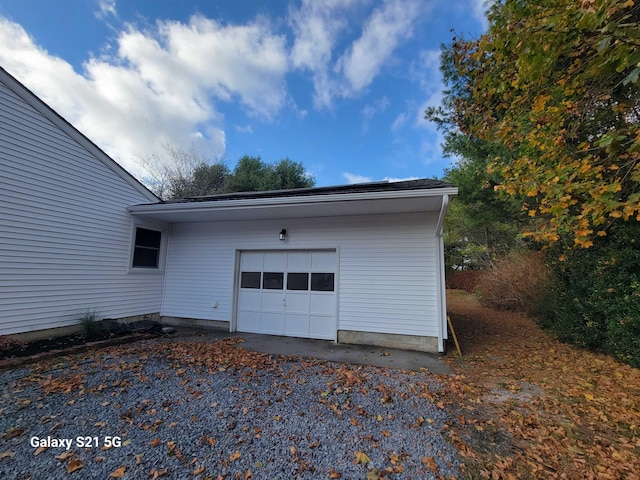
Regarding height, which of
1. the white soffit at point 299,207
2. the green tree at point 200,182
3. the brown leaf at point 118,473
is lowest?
the brown leaf at point 118,473

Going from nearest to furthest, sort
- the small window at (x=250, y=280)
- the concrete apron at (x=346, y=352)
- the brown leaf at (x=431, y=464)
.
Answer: the brown leaf at (x=431, y=464), the concrete apron at (x=346, y=352), the small window at (x=250, y=280)

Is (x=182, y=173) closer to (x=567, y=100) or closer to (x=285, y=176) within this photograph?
(x=285, y=176)

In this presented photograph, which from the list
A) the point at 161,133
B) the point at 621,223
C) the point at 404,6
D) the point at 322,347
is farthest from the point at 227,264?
the point at 161,133

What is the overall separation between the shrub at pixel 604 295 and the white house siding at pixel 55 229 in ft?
35.2

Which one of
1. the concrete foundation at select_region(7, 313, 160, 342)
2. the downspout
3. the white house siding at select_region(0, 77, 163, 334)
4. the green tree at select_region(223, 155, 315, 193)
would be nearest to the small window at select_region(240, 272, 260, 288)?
the white house siding at select_region(0, 77, 163, 334)

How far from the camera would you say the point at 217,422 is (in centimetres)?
295

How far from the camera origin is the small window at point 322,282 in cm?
698

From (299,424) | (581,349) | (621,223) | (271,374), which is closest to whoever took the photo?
(299,424)

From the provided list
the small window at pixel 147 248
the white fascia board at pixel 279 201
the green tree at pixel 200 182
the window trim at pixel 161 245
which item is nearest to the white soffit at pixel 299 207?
the white fascia board at pixel 279 201

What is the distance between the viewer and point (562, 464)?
91.7 inches

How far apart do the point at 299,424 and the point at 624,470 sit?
2755 millimetres

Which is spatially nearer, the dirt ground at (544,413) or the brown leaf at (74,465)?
the brown leaf at (74,465)

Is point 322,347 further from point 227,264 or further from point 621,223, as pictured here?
point 621,223

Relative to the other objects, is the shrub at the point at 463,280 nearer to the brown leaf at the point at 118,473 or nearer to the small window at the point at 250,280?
the small window at the point at 250,280
